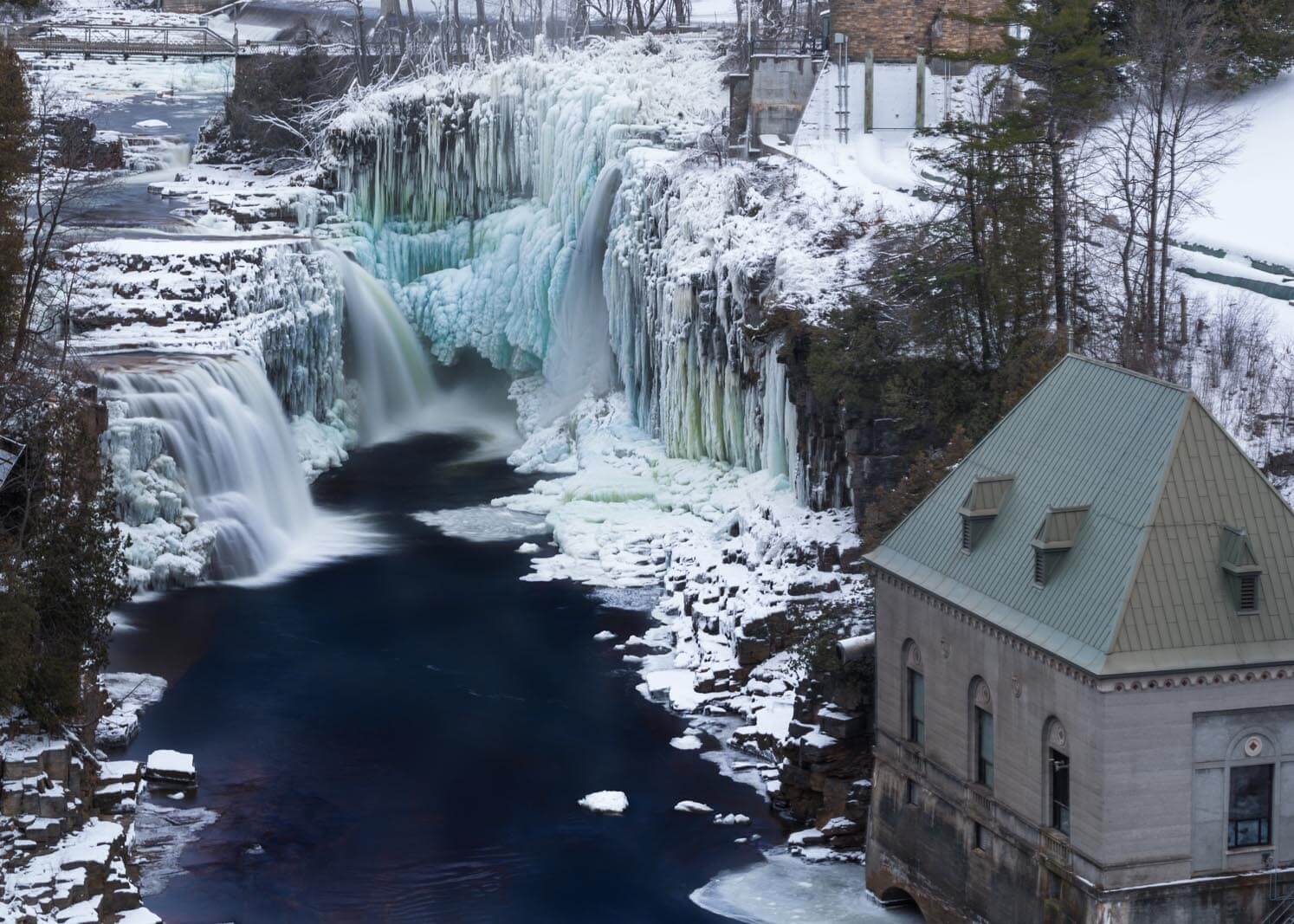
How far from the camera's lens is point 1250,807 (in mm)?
27531

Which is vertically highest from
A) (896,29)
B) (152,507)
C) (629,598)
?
(896,29)

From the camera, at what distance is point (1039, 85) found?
48.6 meters

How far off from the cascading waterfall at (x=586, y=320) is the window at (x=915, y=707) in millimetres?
32201

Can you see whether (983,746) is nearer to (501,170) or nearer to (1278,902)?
(1278,902)

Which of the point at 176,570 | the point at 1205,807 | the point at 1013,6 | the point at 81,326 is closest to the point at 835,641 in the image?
the point at 1205,807

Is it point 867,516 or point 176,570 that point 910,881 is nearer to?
point 867,516

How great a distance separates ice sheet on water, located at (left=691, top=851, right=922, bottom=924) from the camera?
3269 centimetres

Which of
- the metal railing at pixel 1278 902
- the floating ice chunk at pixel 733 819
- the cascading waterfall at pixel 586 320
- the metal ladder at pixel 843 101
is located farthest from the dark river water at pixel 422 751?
the metal ladder at pixel 843 101

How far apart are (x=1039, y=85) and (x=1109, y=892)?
1014 inches

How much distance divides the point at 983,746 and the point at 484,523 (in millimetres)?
27563

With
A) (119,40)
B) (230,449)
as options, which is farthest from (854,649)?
(119,40)

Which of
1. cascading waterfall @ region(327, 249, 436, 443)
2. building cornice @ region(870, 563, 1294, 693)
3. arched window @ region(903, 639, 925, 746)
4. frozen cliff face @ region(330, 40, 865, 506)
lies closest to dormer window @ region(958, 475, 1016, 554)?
arched window @ region(903, 639, 925, 746)

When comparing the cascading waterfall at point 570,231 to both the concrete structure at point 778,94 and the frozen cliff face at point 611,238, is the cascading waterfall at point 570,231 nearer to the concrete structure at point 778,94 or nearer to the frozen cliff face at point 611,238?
the frozen cliff face at point 611,238

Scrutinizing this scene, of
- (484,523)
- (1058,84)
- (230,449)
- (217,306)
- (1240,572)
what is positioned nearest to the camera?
(1240,572)
